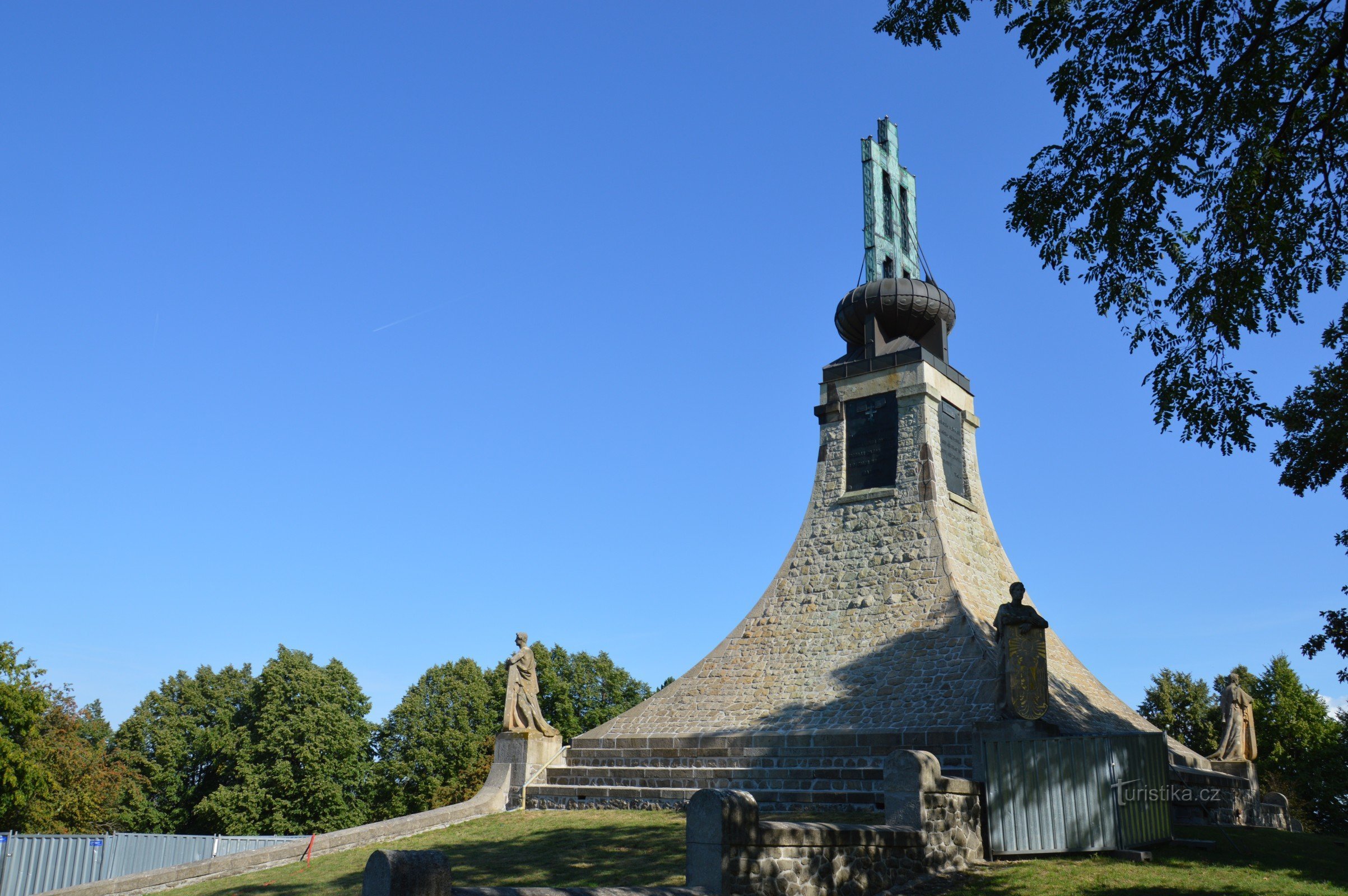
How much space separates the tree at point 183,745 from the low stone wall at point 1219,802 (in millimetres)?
33080

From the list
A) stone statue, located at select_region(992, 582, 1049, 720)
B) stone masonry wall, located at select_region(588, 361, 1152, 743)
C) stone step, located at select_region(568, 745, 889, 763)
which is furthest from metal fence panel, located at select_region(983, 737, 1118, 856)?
stone masonry wall, located at select_region(588, 361, 1152, 743)

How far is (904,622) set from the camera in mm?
18906

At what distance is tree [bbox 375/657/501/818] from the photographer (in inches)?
1508

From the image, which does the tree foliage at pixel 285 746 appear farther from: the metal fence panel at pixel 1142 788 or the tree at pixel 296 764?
the metal fence panel at pixel 1142 788

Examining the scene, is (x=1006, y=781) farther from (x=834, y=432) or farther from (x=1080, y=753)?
(x=834, y=432)

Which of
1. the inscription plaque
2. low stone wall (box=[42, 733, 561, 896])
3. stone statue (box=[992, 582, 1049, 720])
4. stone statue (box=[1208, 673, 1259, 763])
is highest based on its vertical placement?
the inscription plaque

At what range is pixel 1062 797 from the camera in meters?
11.1

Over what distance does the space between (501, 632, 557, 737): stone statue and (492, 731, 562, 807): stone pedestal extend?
0.12 m

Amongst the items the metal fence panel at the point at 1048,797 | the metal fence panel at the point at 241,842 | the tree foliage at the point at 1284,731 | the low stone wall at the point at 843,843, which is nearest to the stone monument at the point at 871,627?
Answer: the metal fence panel at the point at 1048,797

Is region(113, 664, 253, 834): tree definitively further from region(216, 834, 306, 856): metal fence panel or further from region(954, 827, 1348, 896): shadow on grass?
region(954, 827, 1348, 896): shadow on grass

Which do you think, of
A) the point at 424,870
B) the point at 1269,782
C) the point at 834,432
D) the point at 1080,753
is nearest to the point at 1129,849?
the point at 1080,753

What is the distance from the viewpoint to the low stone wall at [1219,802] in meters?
14.9

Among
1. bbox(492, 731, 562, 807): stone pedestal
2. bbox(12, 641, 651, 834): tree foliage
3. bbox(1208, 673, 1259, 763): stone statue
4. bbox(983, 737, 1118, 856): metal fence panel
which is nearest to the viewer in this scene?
bbox(983, 737, 1118, 856): metal fence panel

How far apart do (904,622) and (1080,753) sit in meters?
7.58
